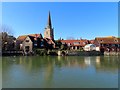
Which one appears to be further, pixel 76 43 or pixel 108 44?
pixel 76 43

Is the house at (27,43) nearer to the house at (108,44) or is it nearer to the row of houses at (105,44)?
the row of houses at (105,44)

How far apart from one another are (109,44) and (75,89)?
1670 inches

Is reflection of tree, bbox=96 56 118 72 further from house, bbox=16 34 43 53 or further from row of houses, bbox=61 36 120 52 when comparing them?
row of houses, bbox=61 36 120 52

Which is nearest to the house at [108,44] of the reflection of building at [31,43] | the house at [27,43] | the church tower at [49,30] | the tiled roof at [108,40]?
the tiled roof at [108,40]

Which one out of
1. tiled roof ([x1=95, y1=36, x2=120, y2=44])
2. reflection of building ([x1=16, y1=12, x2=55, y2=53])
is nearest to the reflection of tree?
reflection of building ([x1=16, y1=12, x2=55, y2=53])

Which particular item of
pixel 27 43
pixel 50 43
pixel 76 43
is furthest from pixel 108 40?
pixel 27 43

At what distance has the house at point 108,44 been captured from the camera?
5016cm

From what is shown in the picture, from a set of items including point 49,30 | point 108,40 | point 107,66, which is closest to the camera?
point 107,66

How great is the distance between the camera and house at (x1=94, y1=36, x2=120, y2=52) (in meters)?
50.2

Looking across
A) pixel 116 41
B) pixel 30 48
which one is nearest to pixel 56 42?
pixel 30 48

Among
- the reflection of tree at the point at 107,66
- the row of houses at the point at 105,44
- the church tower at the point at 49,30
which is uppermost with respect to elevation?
the church tower at the point at 49,30

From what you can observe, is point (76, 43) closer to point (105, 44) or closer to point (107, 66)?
point (105, 44)

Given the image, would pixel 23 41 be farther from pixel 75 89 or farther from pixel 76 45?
pixel 75 89

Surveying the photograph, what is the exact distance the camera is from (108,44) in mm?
50562
